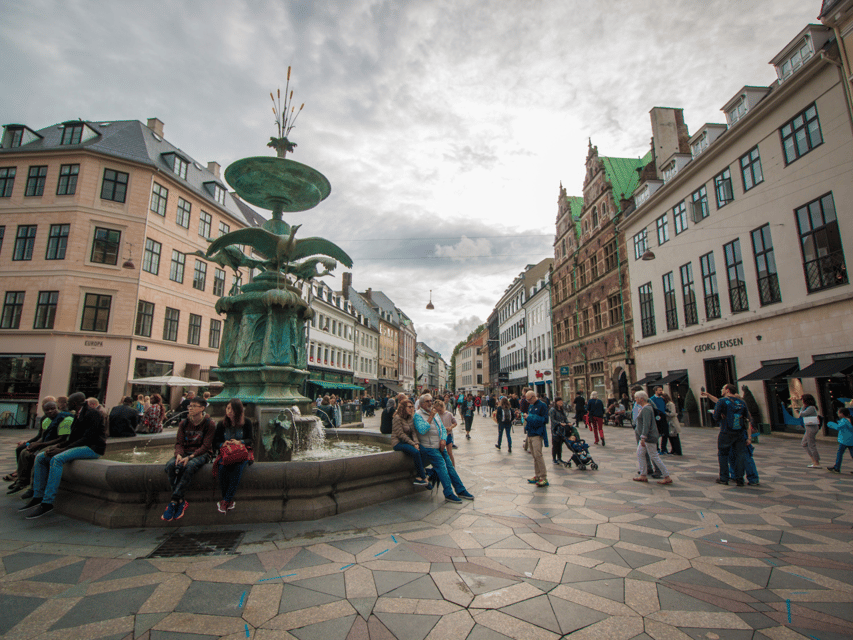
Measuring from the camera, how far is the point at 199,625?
2883mm

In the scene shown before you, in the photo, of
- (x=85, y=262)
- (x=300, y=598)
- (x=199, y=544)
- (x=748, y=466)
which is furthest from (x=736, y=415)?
(x=85, y=262)

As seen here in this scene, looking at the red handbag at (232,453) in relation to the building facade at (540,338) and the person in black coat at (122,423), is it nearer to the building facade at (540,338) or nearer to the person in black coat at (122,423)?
the person in black coat at (122,423)

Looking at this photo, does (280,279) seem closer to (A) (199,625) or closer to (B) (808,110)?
(A) (199,625)

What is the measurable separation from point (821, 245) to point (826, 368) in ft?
13.9

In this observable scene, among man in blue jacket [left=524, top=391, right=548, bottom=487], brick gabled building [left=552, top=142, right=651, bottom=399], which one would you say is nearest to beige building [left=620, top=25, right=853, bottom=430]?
brick gabled building [left=552, top=142, right=651, bottom=399]

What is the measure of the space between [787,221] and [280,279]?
59.4 feet

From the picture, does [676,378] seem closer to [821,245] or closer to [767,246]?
[767,246]

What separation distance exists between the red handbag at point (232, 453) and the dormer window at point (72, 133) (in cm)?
2754

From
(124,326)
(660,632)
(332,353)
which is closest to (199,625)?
(660,632)

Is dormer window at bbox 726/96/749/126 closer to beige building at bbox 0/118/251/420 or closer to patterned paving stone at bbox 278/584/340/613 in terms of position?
patterned paving stone at bbox 278/584/340/613

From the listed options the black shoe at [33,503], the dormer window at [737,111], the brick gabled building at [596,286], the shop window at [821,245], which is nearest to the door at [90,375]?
the black shoe at [33,503]

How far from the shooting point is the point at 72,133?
2355 cm

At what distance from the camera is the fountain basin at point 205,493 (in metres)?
4.80

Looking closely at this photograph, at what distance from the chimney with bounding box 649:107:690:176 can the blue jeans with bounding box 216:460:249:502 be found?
29.8m
